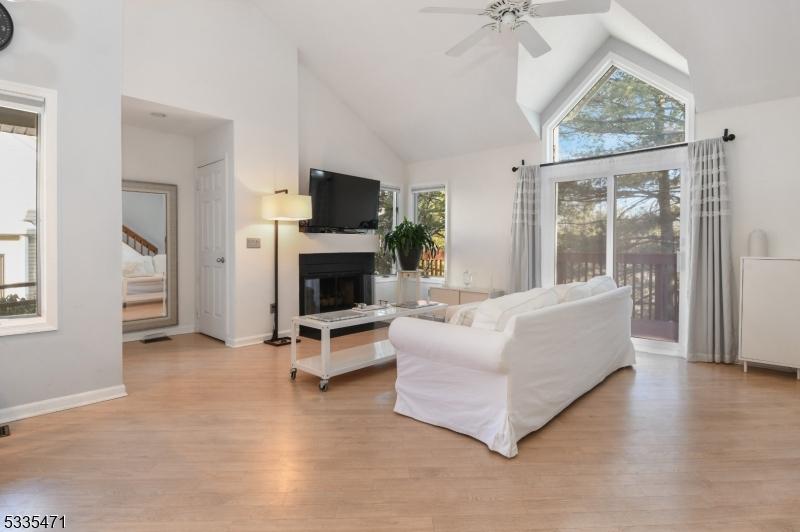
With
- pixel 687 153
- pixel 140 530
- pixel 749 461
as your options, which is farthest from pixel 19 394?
pixel 687 153

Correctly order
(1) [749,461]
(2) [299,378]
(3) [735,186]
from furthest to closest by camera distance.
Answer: (3) [735,186] → (2) [299,378] → (1) [749,461]

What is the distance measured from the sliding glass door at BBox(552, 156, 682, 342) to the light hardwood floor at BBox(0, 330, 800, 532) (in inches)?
56.0

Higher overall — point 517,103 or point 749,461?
point 517,103

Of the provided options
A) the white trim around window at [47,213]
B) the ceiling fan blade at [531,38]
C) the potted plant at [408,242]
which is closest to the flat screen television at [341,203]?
the potted plant at [408,242]

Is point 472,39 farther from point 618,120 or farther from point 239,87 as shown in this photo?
point 239,87

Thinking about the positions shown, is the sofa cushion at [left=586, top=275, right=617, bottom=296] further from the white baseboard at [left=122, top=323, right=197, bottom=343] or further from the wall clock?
the white baseboard at [left=122, top=323, right=197, bottom=343]

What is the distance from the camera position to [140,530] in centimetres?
161

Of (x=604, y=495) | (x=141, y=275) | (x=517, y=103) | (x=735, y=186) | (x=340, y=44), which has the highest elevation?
(x=340, y=44)

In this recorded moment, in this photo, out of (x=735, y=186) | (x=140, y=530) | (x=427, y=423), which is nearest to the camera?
(x=140, y=530)

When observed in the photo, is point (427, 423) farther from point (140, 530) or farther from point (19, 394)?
point (19, 394)

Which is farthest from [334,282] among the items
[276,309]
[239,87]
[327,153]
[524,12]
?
[524,12]

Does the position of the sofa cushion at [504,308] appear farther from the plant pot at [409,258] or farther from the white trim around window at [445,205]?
the white trim around window at [445,205]

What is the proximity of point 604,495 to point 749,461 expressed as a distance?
0.94 metres

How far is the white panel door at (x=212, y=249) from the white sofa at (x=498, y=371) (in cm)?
278
